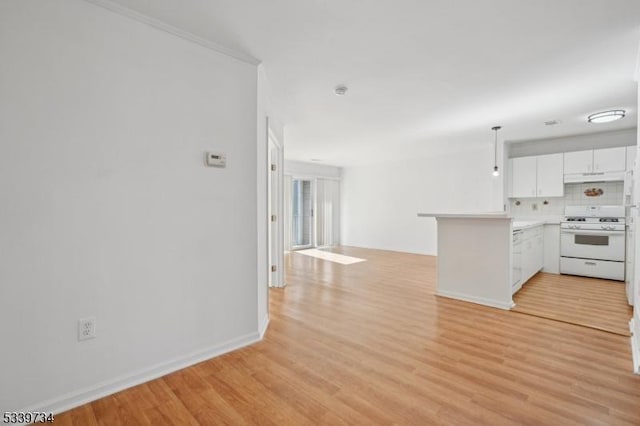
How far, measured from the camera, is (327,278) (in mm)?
4902

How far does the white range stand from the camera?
14.9ft

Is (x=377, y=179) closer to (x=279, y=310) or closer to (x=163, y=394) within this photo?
(x=279, y=310)

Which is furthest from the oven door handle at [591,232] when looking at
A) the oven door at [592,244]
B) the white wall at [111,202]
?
the white wall at [111,202]

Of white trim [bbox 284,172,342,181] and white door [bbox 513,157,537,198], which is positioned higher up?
white trim [bbox 284,172,342,181]

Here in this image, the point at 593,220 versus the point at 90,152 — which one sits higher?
the point at 90,152

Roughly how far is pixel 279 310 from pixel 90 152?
92.0 inches

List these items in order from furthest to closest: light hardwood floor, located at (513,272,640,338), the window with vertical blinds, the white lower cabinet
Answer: the window with vertical blinds, the white lower cabinet, light hardwood floor, located at (513,272,640,338)

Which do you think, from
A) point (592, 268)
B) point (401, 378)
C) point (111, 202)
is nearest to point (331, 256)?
point (592, 268)

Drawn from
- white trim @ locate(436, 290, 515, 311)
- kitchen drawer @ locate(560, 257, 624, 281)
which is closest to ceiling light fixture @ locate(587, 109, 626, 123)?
kitchen drawer @ locate(560, 257, 624, 281)

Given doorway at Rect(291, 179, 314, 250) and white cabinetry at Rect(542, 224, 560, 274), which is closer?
white cabinetry at Rect(542, 224, 560, 274)

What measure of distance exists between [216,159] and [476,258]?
10.4 ft

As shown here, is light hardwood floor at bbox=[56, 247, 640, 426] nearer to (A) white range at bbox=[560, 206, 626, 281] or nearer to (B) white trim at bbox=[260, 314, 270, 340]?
(B) white trim at bbox=[260, 314, 270, 340]

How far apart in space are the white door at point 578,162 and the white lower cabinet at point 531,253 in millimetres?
1122

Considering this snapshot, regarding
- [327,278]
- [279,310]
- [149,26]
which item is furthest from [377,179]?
[149,26]
